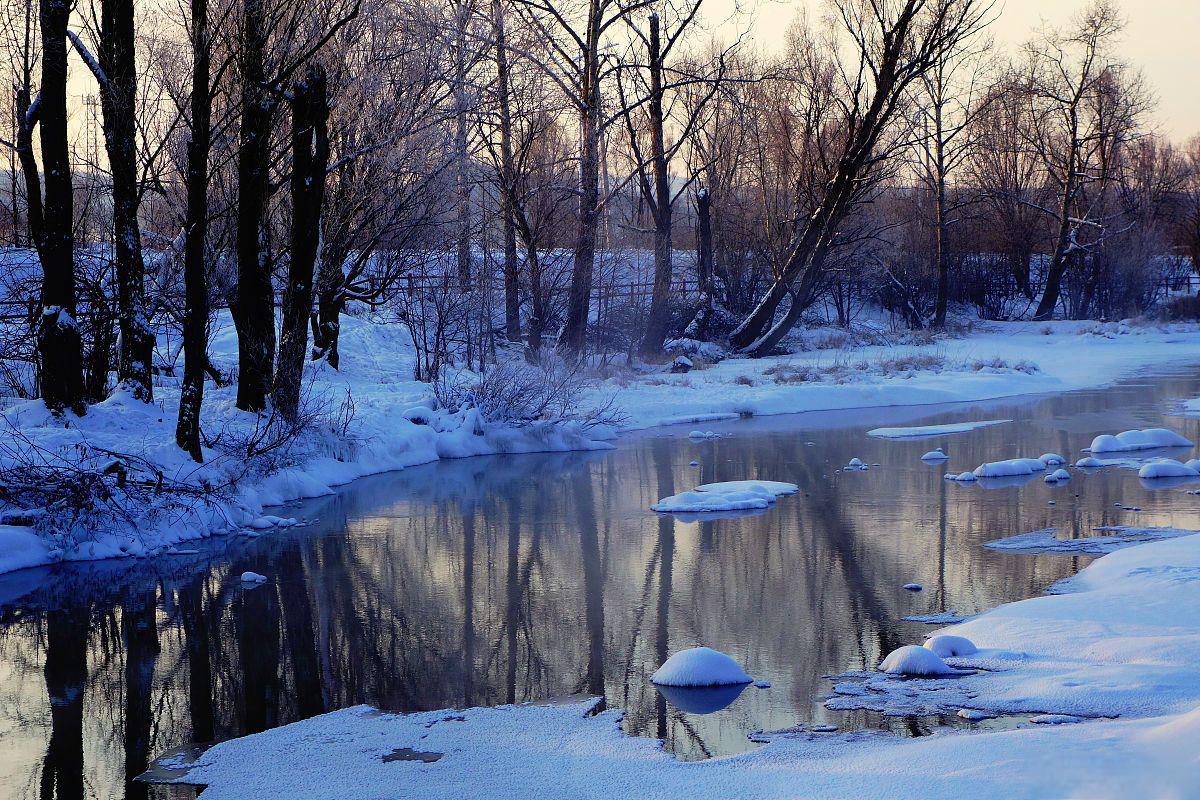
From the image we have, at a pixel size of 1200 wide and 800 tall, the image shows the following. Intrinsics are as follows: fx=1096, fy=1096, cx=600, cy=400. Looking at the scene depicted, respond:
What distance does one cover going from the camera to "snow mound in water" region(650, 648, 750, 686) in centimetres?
597

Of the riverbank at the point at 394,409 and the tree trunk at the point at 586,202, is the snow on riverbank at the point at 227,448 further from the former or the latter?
the tree trunk at the point at 586,202

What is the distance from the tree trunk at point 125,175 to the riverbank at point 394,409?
68 centimetres

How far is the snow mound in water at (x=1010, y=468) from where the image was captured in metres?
13.0

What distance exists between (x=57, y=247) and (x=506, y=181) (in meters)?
14.5

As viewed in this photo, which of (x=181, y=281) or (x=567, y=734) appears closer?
(x=567, y=734)

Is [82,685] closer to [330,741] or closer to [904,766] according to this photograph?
[330,741]

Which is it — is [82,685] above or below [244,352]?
below

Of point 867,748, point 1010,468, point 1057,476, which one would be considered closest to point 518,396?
point 1010,468

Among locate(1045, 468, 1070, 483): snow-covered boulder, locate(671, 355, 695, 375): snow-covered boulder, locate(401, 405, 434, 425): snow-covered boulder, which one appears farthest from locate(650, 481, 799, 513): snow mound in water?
locate(671, 355, 695, 375): snow-covered boulder

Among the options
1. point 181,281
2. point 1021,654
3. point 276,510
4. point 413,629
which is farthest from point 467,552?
point 181,281

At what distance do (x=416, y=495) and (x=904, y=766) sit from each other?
29.6ft

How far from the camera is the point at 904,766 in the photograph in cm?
454

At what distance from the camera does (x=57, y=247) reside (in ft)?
38.6

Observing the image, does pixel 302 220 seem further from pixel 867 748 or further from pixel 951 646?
pixel 867 748
